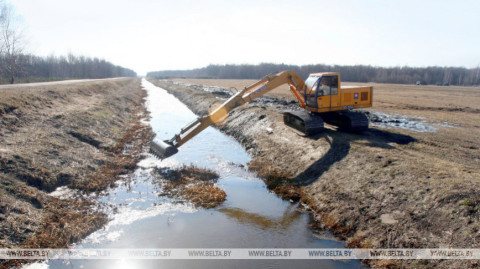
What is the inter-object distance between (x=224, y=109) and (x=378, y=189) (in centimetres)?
699

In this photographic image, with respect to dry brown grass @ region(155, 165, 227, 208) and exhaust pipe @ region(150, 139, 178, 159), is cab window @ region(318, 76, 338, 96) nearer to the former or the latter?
dry brown grass @ region(155, 165, 227, 208)

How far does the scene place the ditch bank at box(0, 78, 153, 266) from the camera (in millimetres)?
7336

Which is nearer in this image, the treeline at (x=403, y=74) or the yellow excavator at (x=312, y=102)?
the yellow excavator at (x=312, y=102)

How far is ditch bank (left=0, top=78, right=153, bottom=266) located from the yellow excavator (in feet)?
9.29

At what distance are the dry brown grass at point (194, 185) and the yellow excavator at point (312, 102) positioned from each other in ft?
4.10

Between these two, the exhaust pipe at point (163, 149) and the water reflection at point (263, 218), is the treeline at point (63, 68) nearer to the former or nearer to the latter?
the exhaust pipe at point (163, 149)

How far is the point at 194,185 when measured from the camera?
36.6 feet

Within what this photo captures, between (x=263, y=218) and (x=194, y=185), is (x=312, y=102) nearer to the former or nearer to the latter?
(x=194, y=185)

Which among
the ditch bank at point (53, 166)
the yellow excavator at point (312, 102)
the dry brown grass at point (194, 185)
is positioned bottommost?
the dry brown grass at point (194, 185)

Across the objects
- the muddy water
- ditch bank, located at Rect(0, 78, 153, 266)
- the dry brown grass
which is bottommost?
the muddy water

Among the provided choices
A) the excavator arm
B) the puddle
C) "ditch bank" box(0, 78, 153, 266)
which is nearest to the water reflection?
"ditch bank" box(0, 78, 153, 266)

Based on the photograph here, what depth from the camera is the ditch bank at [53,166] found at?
7.34m

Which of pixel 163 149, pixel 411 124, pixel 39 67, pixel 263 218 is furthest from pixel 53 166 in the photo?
pixel 39 67

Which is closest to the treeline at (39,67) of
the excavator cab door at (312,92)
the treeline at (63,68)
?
the treeline at (63,68)
